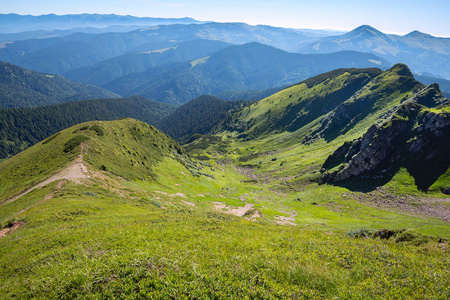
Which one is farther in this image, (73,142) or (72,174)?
(73,142)

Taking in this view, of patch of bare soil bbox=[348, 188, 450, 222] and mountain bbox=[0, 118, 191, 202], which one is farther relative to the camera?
patch of bare soil bbox=[348, 188, 450, 222]

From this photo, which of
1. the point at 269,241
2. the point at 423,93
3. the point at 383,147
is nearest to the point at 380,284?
the point at 269,241

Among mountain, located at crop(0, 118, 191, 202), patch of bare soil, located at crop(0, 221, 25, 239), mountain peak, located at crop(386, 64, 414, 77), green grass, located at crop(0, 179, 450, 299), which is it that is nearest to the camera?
green grass, located at crop(0, 179, 450, 299)

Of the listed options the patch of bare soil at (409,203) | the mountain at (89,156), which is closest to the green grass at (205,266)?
the mountain at (89,156)

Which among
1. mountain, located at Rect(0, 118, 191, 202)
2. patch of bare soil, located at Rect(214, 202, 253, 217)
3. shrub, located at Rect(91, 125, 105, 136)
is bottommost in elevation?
patch of bare soil, located at Rect(214, 202, 253, 217)

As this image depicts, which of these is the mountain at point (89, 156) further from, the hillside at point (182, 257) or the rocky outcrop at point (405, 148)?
the rocky outcrop at point (405, 148)

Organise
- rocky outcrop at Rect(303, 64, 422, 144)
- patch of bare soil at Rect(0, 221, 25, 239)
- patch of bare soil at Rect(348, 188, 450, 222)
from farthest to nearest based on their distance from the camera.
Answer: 1. rocky outcrop at Rect(303, 64, 422, 144)
2. patch of bare soil at Rect(348, 188, 450, 222)
3. patch of bare soil at Rect(0, 221, 25, 239)

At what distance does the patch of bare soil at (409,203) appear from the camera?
181 feet

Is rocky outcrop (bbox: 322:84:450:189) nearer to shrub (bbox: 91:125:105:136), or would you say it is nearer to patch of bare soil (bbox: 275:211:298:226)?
patch of bare soil (bbox: 275:211:298:226)

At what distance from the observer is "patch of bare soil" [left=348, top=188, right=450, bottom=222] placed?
2174 inches

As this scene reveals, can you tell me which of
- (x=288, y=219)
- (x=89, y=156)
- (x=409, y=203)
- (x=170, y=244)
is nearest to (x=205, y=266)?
(x=170, y=244)

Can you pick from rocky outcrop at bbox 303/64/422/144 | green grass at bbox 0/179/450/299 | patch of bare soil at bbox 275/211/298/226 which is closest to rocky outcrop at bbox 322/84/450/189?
patch of bare soil at bbox 275/211/298/226

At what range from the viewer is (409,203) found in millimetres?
62031

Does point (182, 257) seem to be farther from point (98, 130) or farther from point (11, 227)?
point (98, 130)
